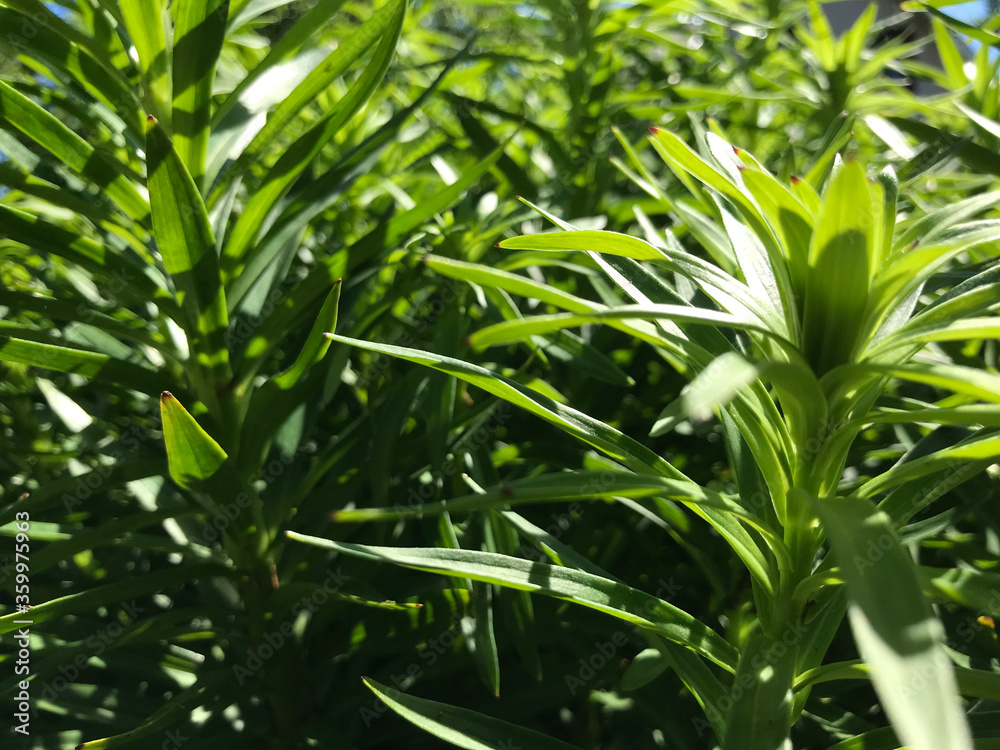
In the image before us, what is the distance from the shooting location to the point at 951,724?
0.24 meters

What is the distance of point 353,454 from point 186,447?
22 centimetres

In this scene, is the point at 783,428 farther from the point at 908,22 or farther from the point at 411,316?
the point at 908,22

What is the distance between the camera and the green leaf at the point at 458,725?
0.44m

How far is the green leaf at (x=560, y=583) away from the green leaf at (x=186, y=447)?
11 centimetres

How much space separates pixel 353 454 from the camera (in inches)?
26.4

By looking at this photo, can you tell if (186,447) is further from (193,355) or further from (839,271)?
(839,271)

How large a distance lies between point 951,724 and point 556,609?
1.57 ft

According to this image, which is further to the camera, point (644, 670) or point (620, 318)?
point (644, 670)

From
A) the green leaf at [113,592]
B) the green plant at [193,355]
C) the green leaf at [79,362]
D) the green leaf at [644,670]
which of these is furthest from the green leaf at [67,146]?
the green leaf at [644,670]

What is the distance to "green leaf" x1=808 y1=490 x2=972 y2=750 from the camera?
0.77 ft

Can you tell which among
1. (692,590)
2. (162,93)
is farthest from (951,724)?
(162,93)

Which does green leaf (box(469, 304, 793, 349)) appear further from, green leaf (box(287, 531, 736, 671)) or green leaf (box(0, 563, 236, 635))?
green leaf (box(0, 563, 236, 635))

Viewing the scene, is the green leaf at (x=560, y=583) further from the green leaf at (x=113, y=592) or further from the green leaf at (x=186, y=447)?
the green leaf at (x=113, y=592)

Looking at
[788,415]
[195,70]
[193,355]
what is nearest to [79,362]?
[193,355]
